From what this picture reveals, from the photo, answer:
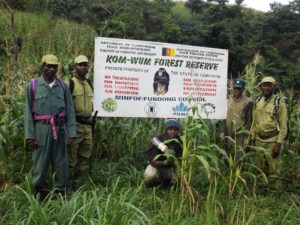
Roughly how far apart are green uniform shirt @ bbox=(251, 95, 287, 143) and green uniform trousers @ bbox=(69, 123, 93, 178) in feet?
6.54

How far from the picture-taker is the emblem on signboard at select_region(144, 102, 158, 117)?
5.10 meters

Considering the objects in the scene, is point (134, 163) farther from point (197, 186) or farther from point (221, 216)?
point (221, 216)

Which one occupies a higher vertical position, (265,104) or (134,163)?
(265,104)

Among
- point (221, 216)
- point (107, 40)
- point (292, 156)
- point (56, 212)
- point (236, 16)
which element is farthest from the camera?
point (236, 16)

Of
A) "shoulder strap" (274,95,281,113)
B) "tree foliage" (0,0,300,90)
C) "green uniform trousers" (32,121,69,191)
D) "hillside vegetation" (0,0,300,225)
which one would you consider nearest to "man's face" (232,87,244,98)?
"shoulder strap" (274,95,281,113)

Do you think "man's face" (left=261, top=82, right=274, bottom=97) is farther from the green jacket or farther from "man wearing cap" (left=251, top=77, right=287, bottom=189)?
the green jacket

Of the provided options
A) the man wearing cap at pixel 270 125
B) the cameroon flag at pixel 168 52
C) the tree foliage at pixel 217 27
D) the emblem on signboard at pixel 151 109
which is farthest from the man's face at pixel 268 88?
the tree foliage at pixel 217 27

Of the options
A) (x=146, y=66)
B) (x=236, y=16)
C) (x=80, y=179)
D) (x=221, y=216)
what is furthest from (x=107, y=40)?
(x=236, y=16)

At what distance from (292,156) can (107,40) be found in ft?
9.94

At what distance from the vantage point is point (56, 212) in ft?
11.5

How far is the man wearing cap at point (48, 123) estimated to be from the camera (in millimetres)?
4156

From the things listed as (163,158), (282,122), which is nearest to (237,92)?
(282,122)

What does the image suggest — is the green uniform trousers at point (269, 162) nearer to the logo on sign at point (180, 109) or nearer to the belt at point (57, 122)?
the logo on sign at point (180, 109)

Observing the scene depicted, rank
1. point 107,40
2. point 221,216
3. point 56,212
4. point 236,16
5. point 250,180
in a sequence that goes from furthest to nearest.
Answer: point 236,16 → point 250,180 → point 107,40 → point 221,216 → point 56,212
